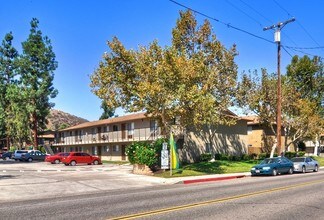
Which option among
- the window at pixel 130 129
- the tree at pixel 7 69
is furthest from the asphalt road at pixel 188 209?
the tree at pixel 7 69

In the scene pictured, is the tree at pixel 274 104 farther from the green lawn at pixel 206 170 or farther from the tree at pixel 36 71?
the tree at pixel 36 71

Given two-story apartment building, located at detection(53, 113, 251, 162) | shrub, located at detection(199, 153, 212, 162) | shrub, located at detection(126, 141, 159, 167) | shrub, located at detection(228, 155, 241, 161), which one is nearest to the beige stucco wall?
two-story apartment building, located at detection(53, 113, 251, 162)

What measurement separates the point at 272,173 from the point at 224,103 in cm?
949

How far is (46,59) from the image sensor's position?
6325 cm

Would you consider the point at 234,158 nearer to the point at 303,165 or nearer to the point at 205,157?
the point at 205,157

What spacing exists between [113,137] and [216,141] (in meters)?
15.4

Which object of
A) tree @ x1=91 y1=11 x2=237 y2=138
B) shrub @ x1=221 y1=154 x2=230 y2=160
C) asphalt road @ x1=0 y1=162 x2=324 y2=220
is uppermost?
tree @ x1=91 y1=11 x2=237 y2=138

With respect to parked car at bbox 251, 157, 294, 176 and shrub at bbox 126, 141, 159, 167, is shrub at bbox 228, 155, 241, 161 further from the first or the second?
shrub at bbox 126, 141, 159, 167

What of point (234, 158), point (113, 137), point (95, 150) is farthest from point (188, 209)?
point (95, 150)

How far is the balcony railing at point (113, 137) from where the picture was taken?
4622 cm

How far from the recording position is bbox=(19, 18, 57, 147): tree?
61.9 metres

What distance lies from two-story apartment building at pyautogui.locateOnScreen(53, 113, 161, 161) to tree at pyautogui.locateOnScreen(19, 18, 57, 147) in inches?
252

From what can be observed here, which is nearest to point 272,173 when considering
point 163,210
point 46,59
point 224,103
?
point 224,103

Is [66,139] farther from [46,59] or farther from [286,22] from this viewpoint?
[286,22]
